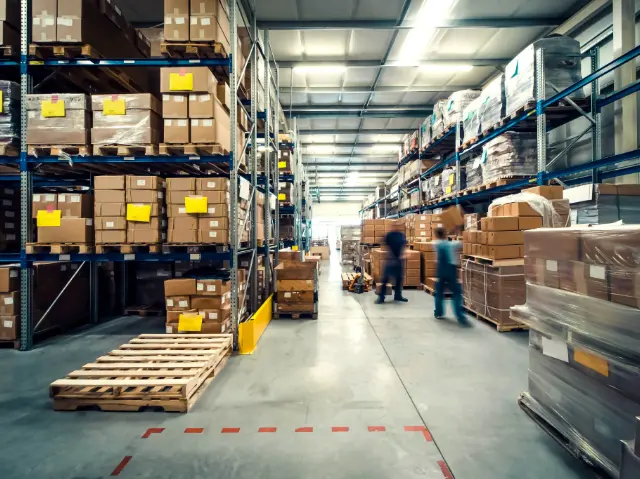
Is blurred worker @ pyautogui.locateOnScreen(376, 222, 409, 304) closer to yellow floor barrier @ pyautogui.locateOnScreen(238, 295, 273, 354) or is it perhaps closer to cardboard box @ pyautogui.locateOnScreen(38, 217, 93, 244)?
yellow floor barrier @ pyautogui.locateOnScreen(238, 295, 273, 354)

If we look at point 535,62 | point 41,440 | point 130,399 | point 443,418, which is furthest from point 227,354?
point 535,62

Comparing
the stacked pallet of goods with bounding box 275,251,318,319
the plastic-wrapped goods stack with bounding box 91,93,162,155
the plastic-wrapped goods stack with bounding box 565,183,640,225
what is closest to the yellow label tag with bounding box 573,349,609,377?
the plastic-wrapped goods stack with bounding box 565,183,640,225

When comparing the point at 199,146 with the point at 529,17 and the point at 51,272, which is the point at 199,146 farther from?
the point at 529,17

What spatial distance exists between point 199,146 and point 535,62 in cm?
543

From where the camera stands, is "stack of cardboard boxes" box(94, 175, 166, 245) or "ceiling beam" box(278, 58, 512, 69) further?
"ceiling beam" box(278, 58, 512, 69)

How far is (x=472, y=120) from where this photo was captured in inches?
288

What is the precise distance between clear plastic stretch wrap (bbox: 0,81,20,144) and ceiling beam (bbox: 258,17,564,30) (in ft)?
15.0

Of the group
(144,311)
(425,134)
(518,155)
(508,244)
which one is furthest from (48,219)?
(425,134)

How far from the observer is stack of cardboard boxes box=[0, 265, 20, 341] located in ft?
14.3

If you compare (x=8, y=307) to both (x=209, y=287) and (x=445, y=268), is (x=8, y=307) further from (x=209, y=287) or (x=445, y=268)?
(x=445, y=268)

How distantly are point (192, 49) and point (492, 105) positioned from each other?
549 cm

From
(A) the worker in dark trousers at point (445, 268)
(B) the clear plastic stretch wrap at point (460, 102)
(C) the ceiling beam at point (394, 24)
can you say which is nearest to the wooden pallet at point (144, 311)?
(A) the worker in dark trousers at point (445, 268)

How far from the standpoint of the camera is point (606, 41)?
20.0 ft

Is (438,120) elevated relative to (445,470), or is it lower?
elevated
